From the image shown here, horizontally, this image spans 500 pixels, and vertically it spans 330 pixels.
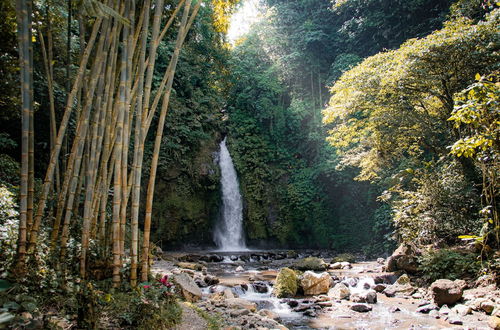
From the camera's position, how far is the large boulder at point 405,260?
7.59m

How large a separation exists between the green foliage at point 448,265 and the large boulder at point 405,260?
452 mm

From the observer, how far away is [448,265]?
6492 mm

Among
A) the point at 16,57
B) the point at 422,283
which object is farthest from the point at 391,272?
the point at 16,57

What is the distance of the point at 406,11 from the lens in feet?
50.3

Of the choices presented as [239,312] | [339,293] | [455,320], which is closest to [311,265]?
[339,293]

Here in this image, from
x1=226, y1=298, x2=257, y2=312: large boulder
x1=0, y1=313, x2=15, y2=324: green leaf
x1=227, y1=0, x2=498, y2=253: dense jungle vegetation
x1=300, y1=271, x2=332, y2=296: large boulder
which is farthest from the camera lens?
x1=227, y1=0, x2=498, y2=253: dense jungle vegetation

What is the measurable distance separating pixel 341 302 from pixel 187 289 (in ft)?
9.67

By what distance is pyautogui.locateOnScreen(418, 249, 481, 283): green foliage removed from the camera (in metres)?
6.12

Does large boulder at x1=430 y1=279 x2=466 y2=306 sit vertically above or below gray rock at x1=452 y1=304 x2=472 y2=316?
above

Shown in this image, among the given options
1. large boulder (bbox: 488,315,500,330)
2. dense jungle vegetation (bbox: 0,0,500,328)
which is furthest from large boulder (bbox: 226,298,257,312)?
large boulder (bbox: 488,315,500,330)

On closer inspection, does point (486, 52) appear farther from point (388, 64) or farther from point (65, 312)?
point (65, 312)

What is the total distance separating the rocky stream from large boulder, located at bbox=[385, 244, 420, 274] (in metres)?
0.18

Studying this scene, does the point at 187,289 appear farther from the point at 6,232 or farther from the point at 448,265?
the point at 448,265

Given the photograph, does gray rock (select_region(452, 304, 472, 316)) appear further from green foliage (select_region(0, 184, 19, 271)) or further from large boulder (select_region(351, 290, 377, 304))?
green foliage (select_region(0, 184, 19, 271))
